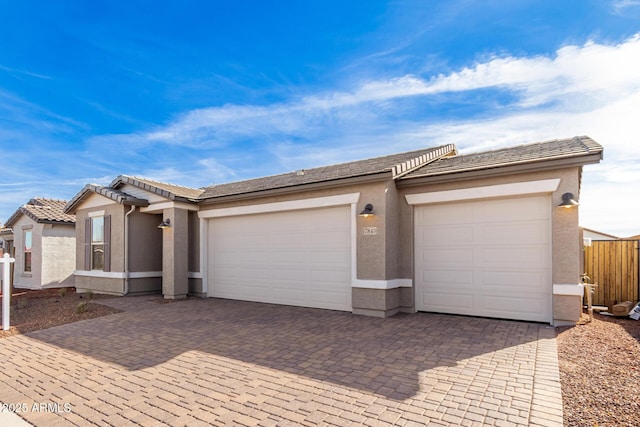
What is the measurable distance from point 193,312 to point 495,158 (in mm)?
8593

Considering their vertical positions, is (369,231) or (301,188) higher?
(301,188)

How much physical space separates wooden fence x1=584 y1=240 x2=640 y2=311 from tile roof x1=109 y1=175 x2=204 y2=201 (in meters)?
12.2

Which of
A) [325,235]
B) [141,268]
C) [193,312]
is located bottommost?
[193,312]

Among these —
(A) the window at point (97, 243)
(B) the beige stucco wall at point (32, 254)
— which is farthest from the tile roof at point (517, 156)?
(B) the beige stucco wall at point (32, 254)

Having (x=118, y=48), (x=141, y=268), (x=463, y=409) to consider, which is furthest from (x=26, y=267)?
(x=463, y=409)

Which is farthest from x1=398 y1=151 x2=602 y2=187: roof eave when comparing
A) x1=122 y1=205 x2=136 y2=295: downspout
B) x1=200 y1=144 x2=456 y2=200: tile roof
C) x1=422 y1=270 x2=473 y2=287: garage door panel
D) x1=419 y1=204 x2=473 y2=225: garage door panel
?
x1=122 y1=205 x2=136 y2=295: downspout

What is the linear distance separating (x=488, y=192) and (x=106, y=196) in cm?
1212

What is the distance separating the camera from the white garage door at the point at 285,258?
29.8 feet

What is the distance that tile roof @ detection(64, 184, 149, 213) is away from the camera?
11758 mm

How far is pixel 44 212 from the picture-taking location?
16.4 metres

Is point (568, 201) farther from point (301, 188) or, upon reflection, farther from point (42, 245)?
point (42, 245)

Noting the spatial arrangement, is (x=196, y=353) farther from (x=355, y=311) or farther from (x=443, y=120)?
(x=443, y=120)

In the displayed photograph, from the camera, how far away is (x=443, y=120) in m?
12.0

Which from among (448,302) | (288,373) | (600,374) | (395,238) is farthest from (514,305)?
(288,373)
